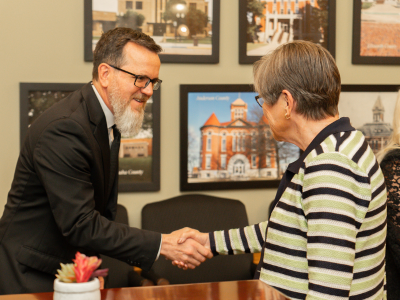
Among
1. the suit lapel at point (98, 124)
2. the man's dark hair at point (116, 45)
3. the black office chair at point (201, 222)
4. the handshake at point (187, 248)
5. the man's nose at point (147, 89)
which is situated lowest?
the black office chair at point (201, 222)

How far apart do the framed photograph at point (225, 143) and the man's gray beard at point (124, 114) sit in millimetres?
997

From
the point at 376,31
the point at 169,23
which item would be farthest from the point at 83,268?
the point at 376,31

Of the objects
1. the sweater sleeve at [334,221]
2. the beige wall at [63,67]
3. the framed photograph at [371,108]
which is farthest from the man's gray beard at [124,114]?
the framed photograph at [371,108]

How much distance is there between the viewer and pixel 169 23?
3.10 metres

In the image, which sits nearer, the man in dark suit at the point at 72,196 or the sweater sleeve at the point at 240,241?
the man in dark suit at the point at 72,196

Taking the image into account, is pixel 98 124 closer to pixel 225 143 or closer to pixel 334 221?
pixel 334 221

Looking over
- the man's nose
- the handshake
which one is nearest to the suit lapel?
the man's nose

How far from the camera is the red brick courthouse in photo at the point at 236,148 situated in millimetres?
3244

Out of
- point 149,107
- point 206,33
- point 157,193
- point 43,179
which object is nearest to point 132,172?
point 157,193

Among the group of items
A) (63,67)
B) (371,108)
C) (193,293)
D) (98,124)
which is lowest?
(193,293)

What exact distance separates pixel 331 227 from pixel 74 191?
3.44ft

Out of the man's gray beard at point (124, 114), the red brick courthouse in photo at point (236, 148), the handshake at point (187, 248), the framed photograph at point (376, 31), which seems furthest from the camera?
the framed photograph at point (376, 31)

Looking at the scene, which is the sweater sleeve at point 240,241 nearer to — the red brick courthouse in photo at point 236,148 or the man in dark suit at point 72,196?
the man in dark suit at point 72,196

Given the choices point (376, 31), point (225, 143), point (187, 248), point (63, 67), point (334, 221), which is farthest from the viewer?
point (376, 31)
